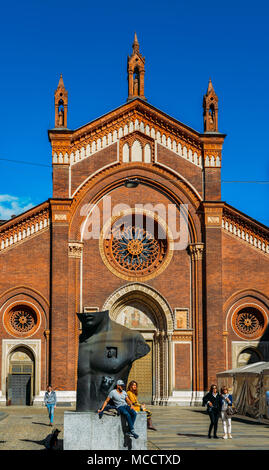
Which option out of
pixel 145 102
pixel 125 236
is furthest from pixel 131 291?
pixel 145 102

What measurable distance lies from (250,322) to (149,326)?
18.4ft

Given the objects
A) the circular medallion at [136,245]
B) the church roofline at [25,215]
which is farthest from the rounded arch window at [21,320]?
the circular medallion at [136,245]

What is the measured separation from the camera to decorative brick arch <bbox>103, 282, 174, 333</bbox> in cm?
3653

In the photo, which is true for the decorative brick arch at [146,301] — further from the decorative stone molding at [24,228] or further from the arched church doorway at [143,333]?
the decorative stone molding at [24,228]

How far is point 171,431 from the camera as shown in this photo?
22.5 m

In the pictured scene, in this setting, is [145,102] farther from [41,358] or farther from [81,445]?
[81,445]

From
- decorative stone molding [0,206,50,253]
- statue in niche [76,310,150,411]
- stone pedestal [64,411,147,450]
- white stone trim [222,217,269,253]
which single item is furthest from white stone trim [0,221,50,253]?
stone pedestal [64,411,147,450]

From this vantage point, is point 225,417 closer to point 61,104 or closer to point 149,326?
point 149,326

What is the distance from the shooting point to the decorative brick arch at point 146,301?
3653cm

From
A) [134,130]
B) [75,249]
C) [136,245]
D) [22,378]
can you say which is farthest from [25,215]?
[22,378]

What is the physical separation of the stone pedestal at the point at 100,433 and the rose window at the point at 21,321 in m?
20.5

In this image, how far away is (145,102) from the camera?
126 ft
